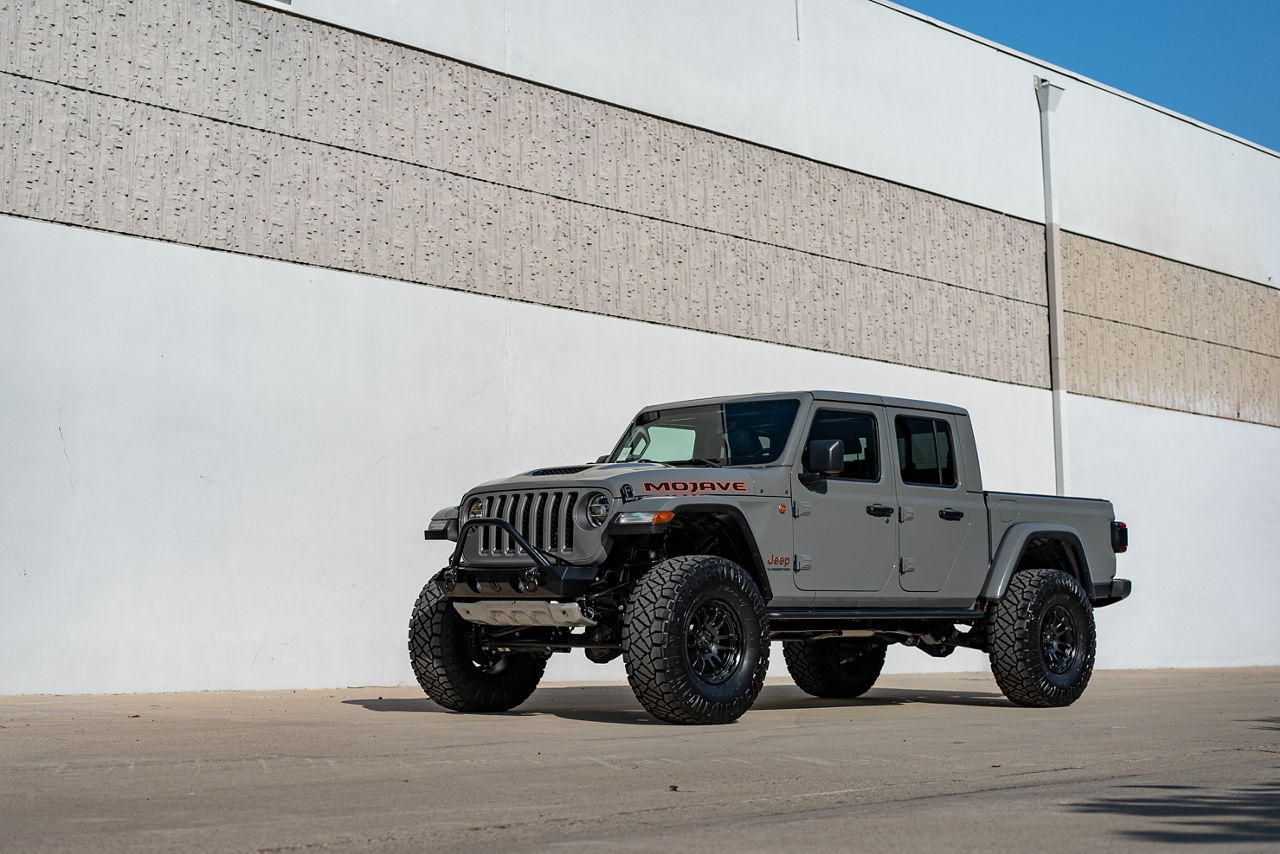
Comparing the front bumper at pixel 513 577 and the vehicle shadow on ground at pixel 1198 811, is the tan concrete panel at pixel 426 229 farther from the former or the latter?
the vehicle shadow on ground at pixel 1198 811

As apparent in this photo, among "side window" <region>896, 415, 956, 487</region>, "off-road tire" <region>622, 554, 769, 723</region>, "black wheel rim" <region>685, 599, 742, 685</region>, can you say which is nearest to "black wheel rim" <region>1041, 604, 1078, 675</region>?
"side window" <region>896, 415, 956, 487</region>

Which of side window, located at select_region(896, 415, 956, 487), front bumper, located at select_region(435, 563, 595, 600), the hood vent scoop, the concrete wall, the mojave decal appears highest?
the concrete wall

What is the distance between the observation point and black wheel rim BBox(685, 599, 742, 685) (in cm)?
847

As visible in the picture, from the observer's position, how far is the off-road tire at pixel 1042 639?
Answer: 10.3m

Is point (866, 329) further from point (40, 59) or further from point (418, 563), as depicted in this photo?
point (40, 59)

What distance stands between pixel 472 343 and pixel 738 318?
415 cm

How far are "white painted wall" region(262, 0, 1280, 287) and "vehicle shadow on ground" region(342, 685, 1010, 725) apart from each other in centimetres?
711

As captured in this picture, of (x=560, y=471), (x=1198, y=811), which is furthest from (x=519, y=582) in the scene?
(x=1198, y=811)

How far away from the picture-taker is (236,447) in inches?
536

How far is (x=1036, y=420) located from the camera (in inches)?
866

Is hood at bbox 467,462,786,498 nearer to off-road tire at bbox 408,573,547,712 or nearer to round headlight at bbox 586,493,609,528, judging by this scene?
round headlight at bbox 586,493,609,528

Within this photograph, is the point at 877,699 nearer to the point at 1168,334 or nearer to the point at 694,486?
the point at 694,486

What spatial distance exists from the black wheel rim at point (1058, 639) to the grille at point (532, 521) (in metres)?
3.99

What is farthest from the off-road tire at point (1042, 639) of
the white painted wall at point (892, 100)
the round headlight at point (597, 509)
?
the white painted wall at point (892, 100)
